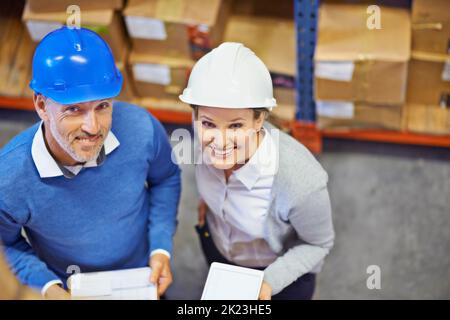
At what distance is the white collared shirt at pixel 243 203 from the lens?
1.77 m

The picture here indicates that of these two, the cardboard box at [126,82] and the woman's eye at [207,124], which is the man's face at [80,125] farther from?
the cardboard box at [126,82]

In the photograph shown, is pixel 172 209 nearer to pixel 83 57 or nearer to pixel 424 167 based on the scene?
pixel 83 57

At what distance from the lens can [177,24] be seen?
9.98 ft

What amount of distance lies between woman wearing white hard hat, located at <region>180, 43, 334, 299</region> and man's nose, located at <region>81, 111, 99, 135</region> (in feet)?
0.87

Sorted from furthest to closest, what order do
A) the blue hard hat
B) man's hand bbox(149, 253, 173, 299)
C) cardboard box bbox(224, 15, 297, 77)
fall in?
1. cardboard box bbox(224, 15, 297, 77)
2. man's hand bbox(149, 253, 173, 299)
3. the blue hard hat

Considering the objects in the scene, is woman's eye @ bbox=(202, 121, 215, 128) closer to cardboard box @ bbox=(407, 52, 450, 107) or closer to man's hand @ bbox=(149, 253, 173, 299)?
man's hand @ bbox=(149, 253, 173, 299)

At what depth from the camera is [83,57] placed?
1.61 meters

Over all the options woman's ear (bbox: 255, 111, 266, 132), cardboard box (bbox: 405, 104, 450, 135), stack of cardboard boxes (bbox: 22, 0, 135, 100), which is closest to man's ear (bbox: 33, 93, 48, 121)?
woman's ear (bbox: 255, 111, 266, 132)

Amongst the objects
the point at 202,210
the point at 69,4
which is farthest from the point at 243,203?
the point at 69,4

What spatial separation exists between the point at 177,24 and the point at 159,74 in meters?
0.42

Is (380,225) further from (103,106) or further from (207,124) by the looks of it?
(103,106)

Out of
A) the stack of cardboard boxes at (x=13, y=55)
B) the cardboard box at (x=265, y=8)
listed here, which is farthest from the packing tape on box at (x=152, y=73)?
the stack of cardboard boxes at (x=13, y=55)

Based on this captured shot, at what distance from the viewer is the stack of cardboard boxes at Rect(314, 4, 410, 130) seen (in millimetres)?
2951
